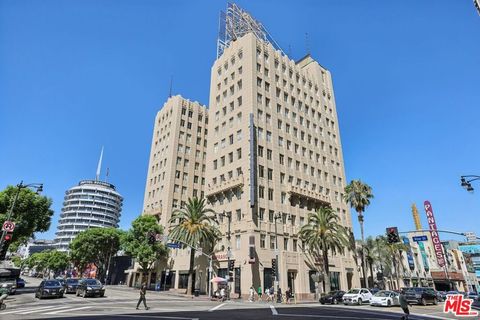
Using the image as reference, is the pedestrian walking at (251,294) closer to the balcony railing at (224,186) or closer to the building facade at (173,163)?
the balcony railing at (224,186)

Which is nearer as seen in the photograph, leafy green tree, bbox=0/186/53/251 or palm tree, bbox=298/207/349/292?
leafy green tree, bbox=0/186/53/251

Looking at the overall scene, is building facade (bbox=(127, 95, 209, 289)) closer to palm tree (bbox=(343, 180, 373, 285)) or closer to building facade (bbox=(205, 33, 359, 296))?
building facade (bbox=(205, 33, 359, 296))

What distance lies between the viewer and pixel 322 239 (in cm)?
4625

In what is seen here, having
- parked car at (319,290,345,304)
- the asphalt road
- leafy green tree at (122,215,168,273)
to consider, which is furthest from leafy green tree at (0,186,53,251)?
parked car at (319,290,345,304)

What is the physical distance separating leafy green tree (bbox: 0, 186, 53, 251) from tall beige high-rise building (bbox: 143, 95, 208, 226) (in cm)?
2249

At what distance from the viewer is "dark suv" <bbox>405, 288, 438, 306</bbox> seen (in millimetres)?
32500

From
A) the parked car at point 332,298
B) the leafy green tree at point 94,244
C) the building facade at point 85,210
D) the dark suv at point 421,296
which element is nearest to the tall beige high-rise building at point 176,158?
the leafy green tree at point 94,244

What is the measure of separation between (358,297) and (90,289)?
28.5 meters

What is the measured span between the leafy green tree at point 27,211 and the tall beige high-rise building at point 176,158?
2249 centimetres

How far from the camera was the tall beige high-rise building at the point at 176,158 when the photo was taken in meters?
67.6

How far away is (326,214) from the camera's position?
48250 millimetres

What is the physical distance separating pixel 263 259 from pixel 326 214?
12383 millimetres

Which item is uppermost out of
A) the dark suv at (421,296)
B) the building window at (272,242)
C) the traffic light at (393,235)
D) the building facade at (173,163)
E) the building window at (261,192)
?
the building facade at (173,163)

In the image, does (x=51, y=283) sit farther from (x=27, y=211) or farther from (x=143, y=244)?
(x=143, y=244)
